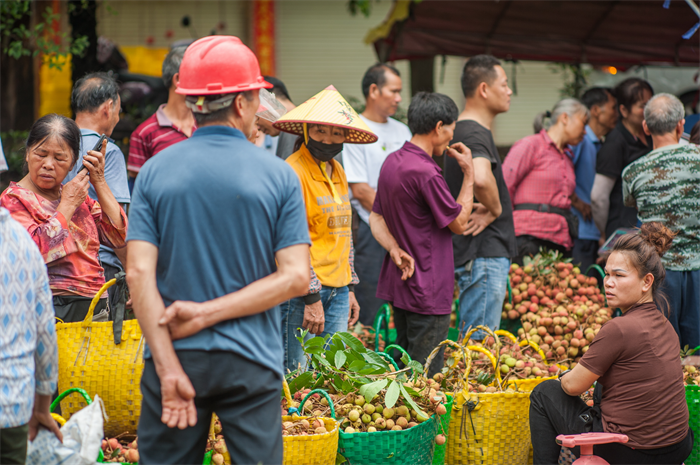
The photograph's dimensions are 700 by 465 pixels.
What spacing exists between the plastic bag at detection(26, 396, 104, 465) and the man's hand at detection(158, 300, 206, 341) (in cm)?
35

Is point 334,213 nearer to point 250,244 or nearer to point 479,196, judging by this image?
point 479,196

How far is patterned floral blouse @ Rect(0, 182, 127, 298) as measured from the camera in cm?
269

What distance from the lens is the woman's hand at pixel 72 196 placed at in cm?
277

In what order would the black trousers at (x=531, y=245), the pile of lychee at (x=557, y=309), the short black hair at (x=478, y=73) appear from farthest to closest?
1. the black trousers at (x=531, y=245)
2. the short black hair at (x=478, y=73)
3. the pile of lychee at (x=557, y=309)

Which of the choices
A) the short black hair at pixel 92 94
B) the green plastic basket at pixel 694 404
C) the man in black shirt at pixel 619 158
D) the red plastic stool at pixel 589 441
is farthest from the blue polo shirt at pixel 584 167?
the short black hair at pixel 92 94

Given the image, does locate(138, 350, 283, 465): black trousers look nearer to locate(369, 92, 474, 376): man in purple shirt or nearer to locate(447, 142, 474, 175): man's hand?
locate(369, 92, 474, 376): man in purple shirt

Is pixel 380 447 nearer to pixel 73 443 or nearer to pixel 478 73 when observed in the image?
pixel 73 443

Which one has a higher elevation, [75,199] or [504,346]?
[75,199]

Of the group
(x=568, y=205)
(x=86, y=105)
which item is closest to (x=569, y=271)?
(x=568, y=205)

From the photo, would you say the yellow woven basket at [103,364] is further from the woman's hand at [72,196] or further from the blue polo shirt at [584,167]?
the blue polo shirt at [584,167]

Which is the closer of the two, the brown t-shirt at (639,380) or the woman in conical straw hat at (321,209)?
the brown t-shirt at (639,380)

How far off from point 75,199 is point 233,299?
1.36 metres

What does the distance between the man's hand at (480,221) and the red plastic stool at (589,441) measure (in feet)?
5.58

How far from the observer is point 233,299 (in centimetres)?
176
